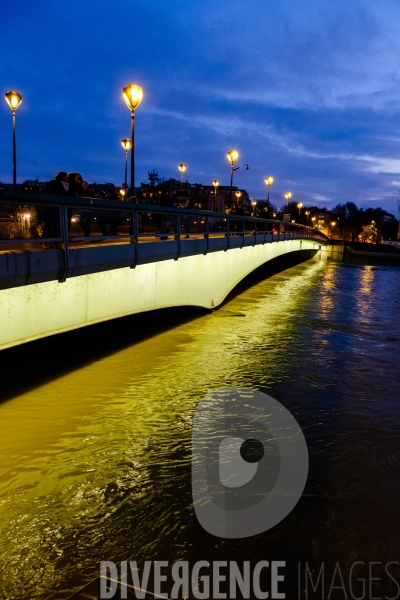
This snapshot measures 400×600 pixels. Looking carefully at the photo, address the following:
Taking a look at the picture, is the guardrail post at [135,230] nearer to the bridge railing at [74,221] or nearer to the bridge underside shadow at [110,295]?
the bridge railing at [74,221]

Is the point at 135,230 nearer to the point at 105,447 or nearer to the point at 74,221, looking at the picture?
the point at 74,221

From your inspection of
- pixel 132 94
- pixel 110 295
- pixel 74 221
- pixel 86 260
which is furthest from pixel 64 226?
pixel 132 94

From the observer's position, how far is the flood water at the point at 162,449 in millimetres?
5332

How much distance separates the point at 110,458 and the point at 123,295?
4250mm

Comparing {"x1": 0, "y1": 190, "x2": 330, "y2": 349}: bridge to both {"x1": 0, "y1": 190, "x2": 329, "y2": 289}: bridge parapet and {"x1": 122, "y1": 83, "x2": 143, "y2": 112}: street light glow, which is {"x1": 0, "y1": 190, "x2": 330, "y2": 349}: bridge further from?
{"x1": 122, "y1": 83, "x2": 143, "y2": 112}: street light glow

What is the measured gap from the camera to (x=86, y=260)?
896 cm

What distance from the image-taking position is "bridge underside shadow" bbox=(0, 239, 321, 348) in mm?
7742

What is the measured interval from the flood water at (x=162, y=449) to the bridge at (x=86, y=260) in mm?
1578

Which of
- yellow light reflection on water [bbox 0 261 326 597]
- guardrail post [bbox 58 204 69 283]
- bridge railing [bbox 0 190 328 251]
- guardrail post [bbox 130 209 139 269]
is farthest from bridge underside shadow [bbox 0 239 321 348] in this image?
yellow light reflection on water [bbox 0 261 326 597]

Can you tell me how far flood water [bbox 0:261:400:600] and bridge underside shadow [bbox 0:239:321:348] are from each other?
5.05 feet

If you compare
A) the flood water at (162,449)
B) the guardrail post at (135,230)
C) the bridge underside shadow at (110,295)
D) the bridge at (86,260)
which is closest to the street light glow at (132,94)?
the bridge at (86,260)

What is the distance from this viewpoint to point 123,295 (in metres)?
11.0

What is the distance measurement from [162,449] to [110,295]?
12.1 ft

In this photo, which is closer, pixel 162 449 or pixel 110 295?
pixel 162 449
